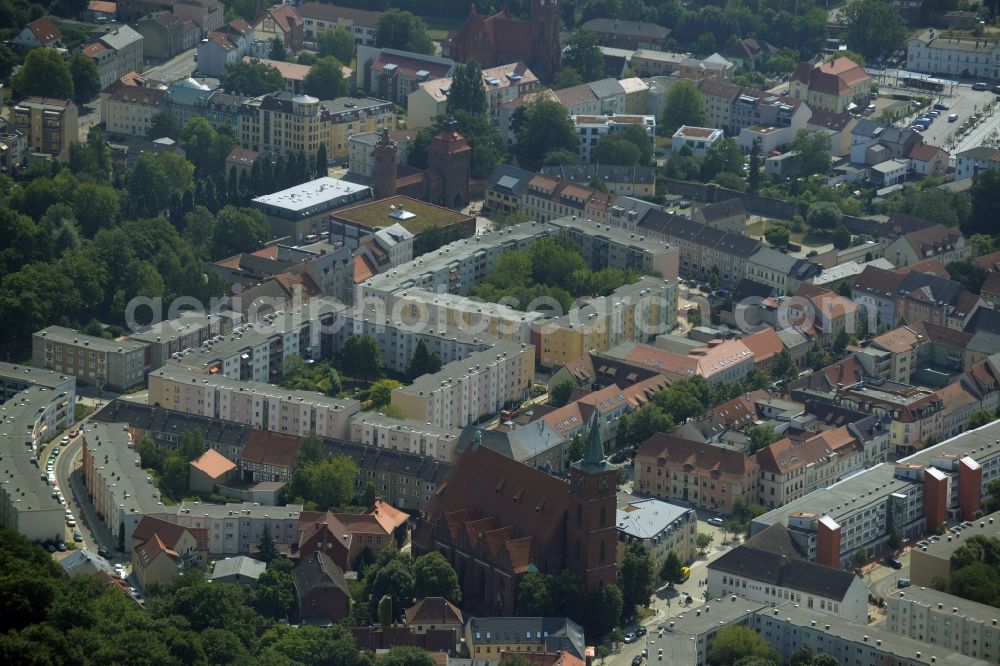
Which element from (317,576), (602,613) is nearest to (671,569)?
(602,613)

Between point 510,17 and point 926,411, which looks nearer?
point 926,411

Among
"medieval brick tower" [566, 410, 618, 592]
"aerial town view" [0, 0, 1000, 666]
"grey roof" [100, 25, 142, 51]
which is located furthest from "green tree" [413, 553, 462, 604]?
"grey roof" [100, 25, 142, 51]

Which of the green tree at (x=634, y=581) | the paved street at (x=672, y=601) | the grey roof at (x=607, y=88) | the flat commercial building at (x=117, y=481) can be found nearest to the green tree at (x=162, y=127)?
the grey roof at (x=607, y=88)

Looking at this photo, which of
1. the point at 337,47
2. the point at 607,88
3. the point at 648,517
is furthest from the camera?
the point at 337,47

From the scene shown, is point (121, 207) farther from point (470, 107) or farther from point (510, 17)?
point (510, 17)

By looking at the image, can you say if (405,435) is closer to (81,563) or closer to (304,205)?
(81,563)

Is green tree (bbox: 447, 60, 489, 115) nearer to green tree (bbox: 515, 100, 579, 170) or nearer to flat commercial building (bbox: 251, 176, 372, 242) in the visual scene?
green tree (bbox: 515, 100, 579, 170)

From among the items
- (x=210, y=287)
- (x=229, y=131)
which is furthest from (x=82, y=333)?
(x=229, y=131)
